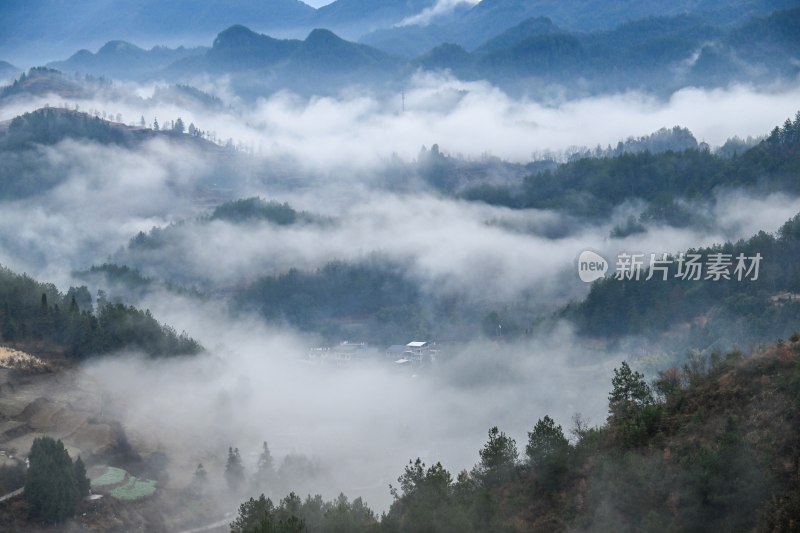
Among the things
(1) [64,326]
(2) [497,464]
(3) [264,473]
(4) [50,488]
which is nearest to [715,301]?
(3) [264,473]

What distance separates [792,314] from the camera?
305 ft

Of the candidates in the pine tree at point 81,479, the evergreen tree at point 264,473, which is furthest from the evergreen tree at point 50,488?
the evergreen tree at point 264,473

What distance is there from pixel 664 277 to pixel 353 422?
35.6 m

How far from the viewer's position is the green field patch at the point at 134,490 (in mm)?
74312

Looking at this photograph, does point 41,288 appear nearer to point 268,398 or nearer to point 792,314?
point 268,398

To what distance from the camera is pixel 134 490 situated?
76.1 meters

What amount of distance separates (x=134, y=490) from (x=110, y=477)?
208cm

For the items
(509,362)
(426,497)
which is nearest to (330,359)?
(509,362)

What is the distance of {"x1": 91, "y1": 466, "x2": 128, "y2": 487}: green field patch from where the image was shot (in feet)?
246

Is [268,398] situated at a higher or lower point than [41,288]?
lower

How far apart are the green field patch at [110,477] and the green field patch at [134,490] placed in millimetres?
596

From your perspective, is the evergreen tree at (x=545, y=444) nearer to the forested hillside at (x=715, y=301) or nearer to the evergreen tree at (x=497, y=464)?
the evergreen tree at (x=497, y=464)

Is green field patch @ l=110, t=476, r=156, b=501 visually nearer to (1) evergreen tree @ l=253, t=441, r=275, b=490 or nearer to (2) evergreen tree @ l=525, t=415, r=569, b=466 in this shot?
(1) evergreen tree @ l=253, t=441, r=275, b=490

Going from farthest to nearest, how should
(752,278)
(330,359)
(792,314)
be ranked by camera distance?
(330,359), (752,278), (792,314)
